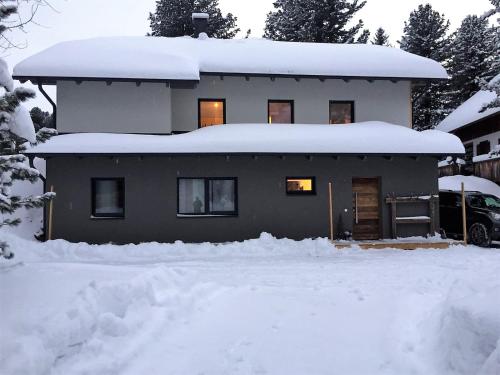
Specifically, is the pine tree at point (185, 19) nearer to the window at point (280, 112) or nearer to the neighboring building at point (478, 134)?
the neighboring building at point (478, 134)

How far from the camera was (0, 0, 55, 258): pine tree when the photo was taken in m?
5.40

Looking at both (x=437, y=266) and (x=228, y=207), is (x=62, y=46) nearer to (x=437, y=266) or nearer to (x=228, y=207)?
(x=228, y=207)

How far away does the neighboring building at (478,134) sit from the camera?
21.1m

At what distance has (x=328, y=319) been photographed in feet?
18.0

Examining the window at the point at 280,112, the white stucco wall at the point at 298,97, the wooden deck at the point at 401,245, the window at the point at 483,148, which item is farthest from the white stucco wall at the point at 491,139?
the window at the point at 280,112

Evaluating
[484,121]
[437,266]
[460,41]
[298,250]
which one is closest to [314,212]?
[298,250]

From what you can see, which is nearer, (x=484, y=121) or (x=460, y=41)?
(x=484, y=121)

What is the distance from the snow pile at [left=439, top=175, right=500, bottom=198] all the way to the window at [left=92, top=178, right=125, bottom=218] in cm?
1504

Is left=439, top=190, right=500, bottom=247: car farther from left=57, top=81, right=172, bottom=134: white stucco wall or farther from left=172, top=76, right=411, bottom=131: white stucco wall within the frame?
left=57, top=81, right=172, bottom=134: white stucco wall

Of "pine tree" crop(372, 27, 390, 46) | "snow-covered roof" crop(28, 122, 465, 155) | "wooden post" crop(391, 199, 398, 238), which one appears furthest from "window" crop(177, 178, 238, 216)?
"pine tree" crop(372, 27, 390, 46)

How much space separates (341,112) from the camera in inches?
602

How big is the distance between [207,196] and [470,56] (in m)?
26.7

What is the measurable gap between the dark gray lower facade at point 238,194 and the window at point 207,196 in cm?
28

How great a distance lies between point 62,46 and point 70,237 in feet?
22.4
